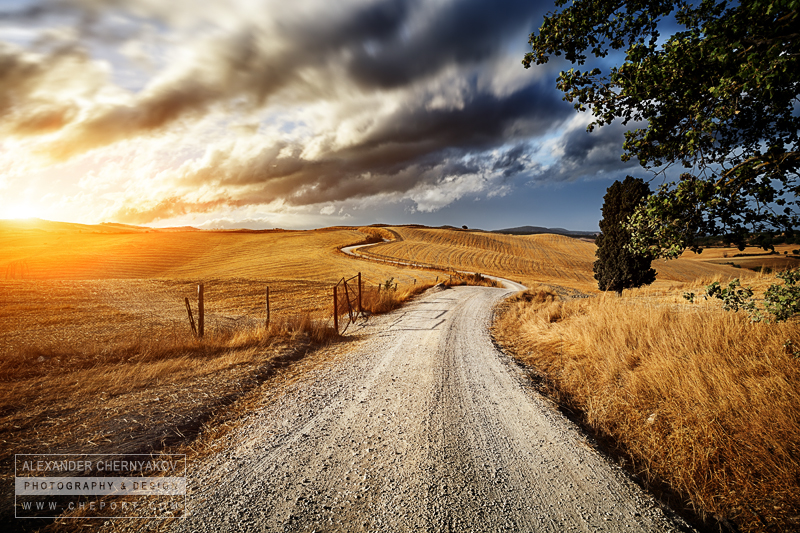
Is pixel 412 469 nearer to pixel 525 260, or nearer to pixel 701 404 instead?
pixel 701 404

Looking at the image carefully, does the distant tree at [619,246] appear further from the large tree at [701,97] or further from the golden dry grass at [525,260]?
the large tree at [701,97]

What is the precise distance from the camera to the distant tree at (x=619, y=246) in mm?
22375

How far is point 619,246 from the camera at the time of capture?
23547 mm

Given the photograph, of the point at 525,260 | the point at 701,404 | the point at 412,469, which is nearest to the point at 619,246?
the point at 701,404

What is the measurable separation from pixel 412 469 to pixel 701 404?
160 inches

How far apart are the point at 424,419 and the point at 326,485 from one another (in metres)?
1.90

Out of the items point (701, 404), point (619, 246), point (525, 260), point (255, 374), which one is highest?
point (619, 246)

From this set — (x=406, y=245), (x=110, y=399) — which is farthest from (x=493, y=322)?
(x=406, y=245)

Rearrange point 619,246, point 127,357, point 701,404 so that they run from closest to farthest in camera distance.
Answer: point 701,404 < point 127,357 < point 619,246

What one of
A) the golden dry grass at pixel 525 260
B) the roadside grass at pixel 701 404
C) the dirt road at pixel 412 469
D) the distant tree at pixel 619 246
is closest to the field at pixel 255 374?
the roadside grass at pixel 701 404

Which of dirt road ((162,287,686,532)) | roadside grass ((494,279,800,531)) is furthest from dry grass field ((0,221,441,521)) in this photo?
roadside grass ((494,279,800,531))

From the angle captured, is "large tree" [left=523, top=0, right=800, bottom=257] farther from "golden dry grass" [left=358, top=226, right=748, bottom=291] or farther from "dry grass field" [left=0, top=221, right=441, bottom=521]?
"golden dry grass" [left=358, top=226, right=748, bottom=291]

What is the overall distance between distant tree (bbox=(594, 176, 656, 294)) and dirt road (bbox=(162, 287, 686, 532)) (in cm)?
2140

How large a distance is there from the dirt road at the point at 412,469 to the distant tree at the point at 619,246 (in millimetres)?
21403
